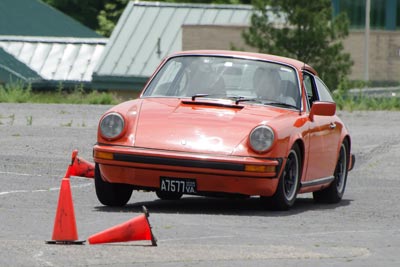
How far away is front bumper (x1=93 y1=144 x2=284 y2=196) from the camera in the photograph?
11.9 m

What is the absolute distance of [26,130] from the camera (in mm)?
23500

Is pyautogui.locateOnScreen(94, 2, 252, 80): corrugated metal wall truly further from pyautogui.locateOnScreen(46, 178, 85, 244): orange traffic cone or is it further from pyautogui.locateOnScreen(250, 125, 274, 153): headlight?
pyautogui.locateOnScreen(46, 178, 85, 244): orange traffic cone

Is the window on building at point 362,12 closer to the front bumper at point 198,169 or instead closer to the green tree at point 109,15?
the green tree at point 109,15

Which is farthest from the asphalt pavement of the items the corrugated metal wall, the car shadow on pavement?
the corrugated metal wall

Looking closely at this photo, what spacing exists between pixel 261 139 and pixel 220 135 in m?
0.35

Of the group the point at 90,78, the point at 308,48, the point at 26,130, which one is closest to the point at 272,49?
the point at 308,48

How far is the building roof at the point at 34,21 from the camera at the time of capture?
7325 cm

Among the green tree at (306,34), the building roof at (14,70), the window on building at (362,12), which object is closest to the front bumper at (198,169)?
the green tree at (306,34)

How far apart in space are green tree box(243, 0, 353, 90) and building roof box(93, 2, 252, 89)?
14544mm

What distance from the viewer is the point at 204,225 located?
11.0 m

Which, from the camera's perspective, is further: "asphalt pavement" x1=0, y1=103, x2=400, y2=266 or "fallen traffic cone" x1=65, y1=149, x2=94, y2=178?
"fallen traffic cone" x1=65, y1=149, x2=94, y2=178

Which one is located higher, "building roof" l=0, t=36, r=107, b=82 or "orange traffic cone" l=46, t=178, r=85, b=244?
"orange traffic cone" l=46, t=178, r=85, b=244

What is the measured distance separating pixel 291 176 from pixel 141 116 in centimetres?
145

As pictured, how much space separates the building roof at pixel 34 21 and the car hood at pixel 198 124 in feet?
197
